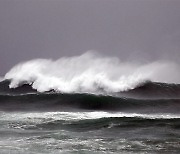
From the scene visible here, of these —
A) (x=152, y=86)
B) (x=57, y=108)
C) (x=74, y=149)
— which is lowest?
(x=74, y=149)

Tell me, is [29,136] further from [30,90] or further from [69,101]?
[30,90]

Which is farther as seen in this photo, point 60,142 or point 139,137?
point 139,137

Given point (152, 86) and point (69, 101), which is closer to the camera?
point (69, 101)

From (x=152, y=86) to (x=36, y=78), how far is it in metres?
10.4

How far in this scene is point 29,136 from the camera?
10938 millimetres

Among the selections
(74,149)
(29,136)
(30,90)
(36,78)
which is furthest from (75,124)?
(36,78)

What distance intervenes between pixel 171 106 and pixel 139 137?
1003cm

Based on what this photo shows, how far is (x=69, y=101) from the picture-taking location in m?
21.4


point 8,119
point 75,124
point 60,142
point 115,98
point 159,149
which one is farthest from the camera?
point 115,98

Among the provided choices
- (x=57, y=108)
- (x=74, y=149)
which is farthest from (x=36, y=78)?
(x=74, y=149)

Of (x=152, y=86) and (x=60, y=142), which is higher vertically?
(x=152, y=86)

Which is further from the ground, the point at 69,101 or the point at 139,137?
the point at 69,101

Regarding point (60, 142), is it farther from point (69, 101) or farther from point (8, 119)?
point (69, 101)

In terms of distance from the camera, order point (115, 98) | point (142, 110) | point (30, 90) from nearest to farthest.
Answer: point (142, 110) < point (115, 98) < point (30, 90)
